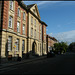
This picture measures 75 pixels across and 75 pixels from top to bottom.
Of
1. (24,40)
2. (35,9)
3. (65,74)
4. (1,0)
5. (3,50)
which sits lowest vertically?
(65,74)

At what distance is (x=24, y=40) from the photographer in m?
29.9

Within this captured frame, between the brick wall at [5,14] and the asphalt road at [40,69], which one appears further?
the brick wall at [5,14]

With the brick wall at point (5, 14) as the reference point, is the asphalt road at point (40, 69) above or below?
below

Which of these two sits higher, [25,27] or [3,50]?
[25,27]

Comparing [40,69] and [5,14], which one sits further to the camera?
[5,14]

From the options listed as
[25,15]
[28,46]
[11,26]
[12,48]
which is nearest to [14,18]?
[11,26]

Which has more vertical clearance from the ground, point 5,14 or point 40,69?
point 5,14

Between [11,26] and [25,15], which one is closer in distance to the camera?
[11,26]

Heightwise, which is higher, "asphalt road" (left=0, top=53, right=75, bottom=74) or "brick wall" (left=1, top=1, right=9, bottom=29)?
"brick wall" (left=1, top=1, right=9, bottom=29)

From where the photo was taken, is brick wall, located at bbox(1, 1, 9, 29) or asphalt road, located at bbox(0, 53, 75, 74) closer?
asphalt road, located at bbox(0, 53, 75, 74)

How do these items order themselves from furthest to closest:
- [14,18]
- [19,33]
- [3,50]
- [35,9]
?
[35,9]
[19,33]
[14,18]
[3,50]

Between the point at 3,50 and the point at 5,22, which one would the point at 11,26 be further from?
the point at 3,50

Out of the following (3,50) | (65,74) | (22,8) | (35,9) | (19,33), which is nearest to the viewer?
(65,74)

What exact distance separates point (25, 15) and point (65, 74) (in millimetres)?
23525
